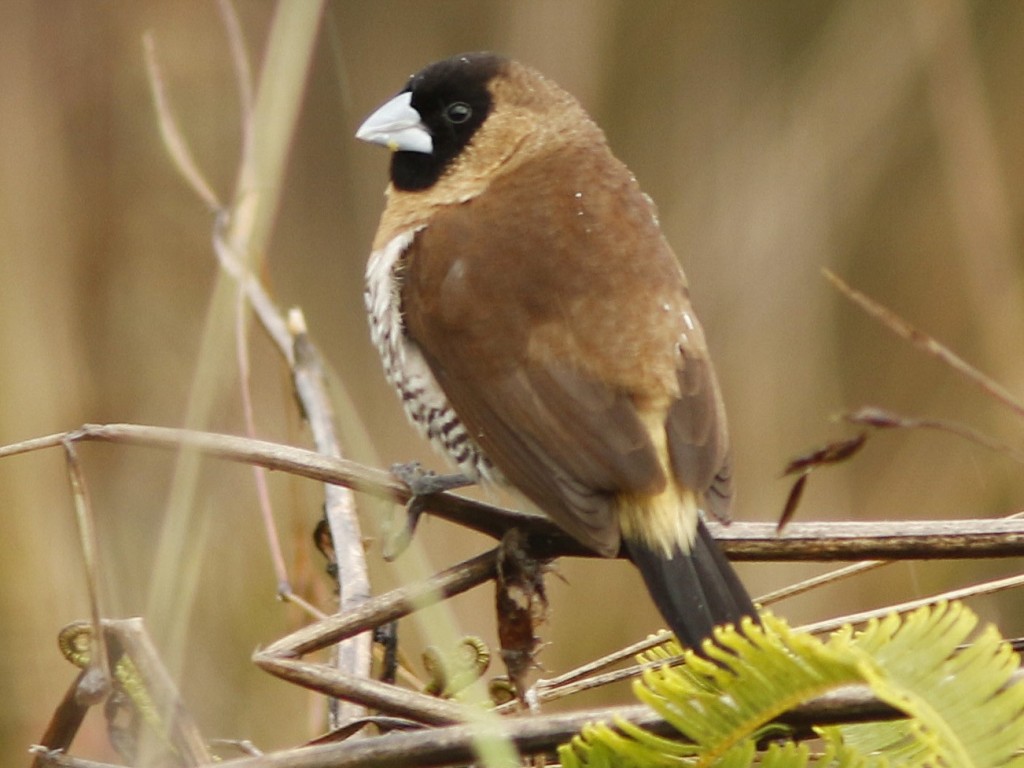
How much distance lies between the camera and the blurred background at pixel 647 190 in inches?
154

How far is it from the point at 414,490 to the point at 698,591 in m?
0.42

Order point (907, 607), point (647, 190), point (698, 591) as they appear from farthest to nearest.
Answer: point (647, 190), point (698, 591), point (907, 607)

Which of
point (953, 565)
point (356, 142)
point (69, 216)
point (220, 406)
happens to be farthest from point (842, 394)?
point (69, 216)

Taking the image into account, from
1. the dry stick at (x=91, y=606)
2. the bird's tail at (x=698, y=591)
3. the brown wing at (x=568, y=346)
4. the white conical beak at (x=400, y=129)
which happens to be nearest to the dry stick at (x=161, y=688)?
the dry stick at (x=91, y=606)

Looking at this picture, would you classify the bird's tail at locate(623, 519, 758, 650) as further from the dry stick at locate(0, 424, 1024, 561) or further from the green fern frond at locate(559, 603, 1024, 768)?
the green fern frond at locate(559, 603, 1024, 768)

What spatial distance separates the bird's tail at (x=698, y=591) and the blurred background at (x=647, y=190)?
5.24ft

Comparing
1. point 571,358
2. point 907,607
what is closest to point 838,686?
point 907,607

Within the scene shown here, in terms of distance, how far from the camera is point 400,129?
3.31m

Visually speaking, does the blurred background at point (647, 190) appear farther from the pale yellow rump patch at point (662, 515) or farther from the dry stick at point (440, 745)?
the dry stick at point (440, 745)

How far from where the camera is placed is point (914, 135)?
16.2 feet

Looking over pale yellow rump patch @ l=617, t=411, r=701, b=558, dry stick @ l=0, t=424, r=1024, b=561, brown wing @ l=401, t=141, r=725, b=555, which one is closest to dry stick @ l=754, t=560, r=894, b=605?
dry stick @ l=0, t=424, r=1024, b=561

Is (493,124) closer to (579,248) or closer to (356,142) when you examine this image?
(579,248)

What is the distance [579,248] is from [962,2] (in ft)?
8.33

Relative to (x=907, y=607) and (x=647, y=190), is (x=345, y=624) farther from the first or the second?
(x=647, y=190)
